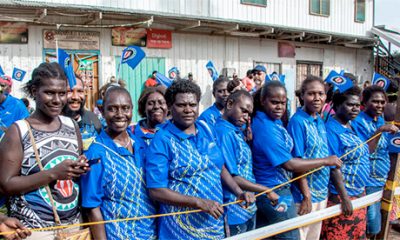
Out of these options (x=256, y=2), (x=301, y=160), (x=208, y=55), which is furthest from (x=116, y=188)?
(x=256, y=2)

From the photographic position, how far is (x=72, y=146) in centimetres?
233

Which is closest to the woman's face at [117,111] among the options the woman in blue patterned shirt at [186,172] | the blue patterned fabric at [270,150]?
the woman in blue patterned shirt at [186,172]

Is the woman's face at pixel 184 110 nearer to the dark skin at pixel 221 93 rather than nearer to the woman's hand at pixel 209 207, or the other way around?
the woman's hand at pixel 209 207

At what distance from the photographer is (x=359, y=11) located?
15.3m

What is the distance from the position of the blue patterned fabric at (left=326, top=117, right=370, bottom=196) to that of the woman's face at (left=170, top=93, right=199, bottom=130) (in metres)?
1.43

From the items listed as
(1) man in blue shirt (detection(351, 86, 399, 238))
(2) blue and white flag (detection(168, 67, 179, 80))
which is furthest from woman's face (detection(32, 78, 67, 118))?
(2) blue and white flag (detection(168, 67, 179, 80))

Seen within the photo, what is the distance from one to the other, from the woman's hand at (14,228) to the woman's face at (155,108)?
1.58 m

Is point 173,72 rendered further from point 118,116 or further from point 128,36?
point 118,116

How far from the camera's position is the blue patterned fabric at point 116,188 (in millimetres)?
2320

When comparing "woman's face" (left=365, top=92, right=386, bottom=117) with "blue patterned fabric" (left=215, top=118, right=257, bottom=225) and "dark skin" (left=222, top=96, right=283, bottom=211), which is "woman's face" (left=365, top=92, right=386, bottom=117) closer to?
"dark skin" (left=222, top=96, right=283, bottom=211)

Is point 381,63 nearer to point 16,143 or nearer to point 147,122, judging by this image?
point 147,122

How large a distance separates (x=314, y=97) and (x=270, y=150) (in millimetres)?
628

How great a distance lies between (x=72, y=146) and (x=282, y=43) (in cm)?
1156

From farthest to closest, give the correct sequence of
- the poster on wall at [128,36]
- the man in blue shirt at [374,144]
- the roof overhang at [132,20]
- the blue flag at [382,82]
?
1. the poster on wall at [128,36]
2. the roof overhang at [132,20]
3. the blue flag at [382,82]
4. the man in blue shirt at [374,144]
